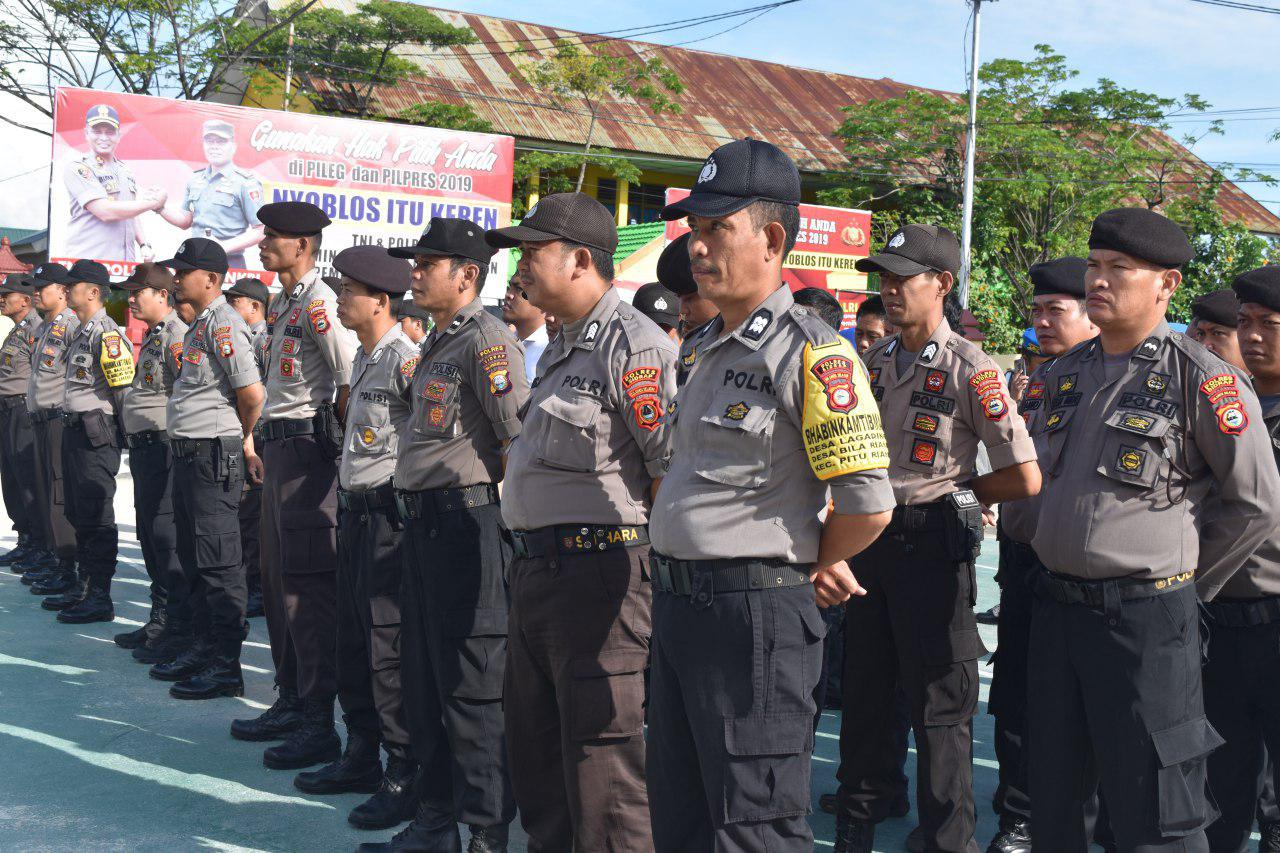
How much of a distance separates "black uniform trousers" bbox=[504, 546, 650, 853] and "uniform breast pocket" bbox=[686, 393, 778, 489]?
64 centimetres

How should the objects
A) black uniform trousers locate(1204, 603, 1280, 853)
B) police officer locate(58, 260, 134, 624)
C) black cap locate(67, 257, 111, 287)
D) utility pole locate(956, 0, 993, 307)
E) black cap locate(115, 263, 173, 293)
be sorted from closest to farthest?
black uniform trousers locate(1204, 603, 1280, 853), black cap locate(115, 263, 173, 293), police officer locate(58, 260, 134, 624), black cap locate(67, 257, 111, 287), utility pole locate(956, 0, 993, 307)

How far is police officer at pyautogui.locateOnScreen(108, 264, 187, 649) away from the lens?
6656 mm

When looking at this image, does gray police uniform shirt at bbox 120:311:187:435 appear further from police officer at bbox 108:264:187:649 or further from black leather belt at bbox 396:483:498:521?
black leather belt at bbox 396:483:498:521

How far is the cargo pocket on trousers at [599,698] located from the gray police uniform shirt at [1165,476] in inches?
49.3

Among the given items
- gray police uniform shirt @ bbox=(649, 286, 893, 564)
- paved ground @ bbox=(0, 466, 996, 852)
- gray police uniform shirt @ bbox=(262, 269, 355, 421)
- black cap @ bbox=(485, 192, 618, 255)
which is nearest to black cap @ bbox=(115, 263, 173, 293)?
paved ground @ bbox=(0, 466, 996, 852)

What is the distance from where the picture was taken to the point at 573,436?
3.24m

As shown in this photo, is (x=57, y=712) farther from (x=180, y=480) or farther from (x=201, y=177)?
(x=201, y=177)

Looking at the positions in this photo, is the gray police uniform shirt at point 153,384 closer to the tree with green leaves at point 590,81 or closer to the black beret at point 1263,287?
the black beret at point 1263,287

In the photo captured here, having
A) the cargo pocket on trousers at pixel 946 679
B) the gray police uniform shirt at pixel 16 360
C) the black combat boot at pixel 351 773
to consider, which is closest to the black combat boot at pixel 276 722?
the black combat boot at pixel 351 773

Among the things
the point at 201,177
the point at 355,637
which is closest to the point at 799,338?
the point at 355,637

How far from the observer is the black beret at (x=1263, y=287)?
3.86 m

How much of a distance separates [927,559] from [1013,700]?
2.62 feet

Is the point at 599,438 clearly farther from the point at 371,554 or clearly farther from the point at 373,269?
the point at 373,269

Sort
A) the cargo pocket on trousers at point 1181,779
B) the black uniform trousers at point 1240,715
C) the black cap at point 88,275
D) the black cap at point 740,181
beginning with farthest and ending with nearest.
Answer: the black cap at point 88,275, the black uniform trousers at point 1240,715, the cargo pocket on trousers at point 1181,779, the black cap at point 740,181
